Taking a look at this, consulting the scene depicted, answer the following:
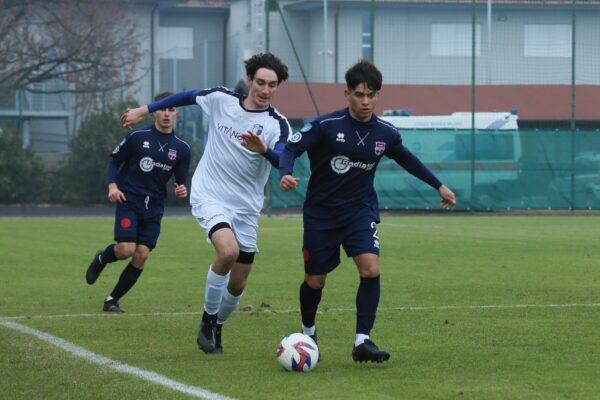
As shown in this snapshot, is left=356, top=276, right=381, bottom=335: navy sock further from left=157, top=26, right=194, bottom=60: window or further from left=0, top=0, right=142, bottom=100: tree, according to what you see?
left=157, top=26, right=194, bottom=60: window

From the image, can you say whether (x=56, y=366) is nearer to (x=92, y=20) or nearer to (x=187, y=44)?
(x=92, y=20)

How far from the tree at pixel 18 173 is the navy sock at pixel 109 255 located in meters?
24.9

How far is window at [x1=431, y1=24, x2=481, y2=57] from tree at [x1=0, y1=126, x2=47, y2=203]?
42.1 feet

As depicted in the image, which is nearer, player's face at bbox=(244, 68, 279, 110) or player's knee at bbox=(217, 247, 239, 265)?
player's knee at bbox=(217, 247, 239, 265)

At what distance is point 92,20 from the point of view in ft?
138

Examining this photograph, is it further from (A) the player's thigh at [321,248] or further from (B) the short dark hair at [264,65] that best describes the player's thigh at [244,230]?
(B) the short dark hair at [264,65]

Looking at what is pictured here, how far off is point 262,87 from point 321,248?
1.26 meters

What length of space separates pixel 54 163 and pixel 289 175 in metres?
32.1

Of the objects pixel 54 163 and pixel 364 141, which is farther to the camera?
pixel 54 163

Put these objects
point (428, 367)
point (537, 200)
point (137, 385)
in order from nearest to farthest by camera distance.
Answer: point (137, 385), point (428, 367), point (537, 200)

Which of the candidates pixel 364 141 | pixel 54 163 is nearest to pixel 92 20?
pixel 54 163

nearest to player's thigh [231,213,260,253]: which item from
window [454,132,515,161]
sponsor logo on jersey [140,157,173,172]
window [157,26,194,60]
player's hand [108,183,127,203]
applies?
player's hand [108,183,127,203]

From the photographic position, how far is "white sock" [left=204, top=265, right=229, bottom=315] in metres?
9.19

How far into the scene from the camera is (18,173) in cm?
3762
